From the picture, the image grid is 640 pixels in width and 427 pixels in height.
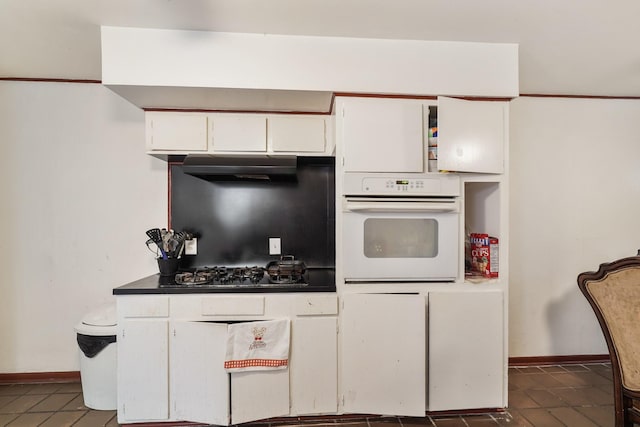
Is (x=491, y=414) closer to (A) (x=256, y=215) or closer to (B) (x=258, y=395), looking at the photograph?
(B) (x=258, y=395)

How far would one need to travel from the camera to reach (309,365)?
201 cm

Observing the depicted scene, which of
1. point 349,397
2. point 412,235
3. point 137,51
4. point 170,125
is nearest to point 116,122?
point 170,125

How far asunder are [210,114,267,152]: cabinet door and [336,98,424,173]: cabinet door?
68cm

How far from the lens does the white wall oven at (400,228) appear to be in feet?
6.66

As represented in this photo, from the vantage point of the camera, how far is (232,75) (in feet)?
6.44

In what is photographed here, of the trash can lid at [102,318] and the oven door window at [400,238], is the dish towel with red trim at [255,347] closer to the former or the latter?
the oven door window at [400,238]

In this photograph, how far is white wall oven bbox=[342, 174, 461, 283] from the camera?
79.9 inches

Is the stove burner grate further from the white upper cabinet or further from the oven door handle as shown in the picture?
the white upper cabinet

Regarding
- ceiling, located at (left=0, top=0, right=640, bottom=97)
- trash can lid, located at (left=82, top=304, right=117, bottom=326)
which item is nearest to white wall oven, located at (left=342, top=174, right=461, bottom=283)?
ceiling, located at (left=0, top=0, right=640, bottom=97)

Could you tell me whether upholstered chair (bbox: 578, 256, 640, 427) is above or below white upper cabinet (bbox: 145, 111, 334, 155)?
below

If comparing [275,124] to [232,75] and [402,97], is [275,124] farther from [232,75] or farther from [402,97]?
[402,97]

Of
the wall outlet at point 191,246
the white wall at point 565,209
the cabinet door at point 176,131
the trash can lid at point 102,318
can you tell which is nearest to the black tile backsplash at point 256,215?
the wall outlet at point 191,246

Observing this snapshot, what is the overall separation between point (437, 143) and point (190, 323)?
6.13ft

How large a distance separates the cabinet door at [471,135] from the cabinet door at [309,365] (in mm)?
1259
